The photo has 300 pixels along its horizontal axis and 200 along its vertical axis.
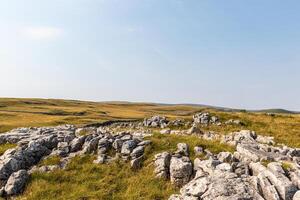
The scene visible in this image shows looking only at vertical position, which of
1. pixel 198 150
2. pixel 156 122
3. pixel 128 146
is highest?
pixel 156 122

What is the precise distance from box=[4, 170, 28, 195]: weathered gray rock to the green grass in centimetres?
44

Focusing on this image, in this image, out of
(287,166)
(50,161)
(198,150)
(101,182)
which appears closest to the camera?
(287,166)

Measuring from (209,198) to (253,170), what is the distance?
4.14 meters

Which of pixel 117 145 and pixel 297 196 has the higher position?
pixel 117 145

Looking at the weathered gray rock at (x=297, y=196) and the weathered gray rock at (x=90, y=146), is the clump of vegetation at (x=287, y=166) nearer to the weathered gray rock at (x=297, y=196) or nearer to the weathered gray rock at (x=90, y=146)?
the weathered gray rock at (x=297, y=196)

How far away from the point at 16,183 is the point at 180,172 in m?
9.42

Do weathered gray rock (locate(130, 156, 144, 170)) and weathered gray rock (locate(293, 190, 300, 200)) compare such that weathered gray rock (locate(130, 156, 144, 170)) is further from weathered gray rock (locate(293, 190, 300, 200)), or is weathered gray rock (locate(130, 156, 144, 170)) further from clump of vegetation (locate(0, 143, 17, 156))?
clump of vegetation (locate(0, 143, 17, 156))

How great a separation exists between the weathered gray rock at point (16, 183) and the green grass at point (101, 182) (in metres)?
0.44

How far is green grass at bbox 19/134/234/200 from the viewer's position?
2142 cm

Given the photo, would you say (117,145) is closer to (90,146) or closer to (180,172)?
(90,146)

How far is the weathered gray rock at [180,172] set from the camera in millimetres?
22034

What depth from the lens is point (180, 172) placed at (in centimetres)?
2230

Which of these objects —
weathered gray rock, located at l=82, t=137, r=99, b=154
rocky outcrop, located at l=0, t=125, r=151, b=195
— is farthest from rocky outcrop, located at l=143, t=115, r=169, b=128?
weathered gray rock, located at l=82, t=137, r=99, b=154

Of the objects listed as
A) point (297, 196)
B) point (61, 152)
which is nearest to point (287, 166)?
point (297, 196)
